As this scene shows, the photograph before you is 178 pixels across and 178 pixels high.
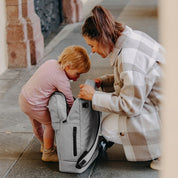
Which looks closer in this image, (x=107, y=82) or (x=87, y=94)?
(x=87, y=94)

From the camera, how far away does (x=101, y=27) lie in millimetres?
2305

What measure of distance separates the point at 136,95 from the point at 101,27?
1.69ft

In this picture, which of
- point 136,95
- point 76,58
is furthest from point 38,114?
point 136,95

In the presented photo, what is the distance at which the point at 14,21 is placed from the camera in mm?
5641

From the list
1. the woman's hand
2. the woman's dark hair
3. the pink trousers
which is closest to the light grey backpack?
the woman's hand

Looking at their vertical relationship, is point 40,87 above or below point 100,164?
above

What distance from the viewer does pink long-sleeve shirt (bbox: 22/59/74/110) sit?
2.50m

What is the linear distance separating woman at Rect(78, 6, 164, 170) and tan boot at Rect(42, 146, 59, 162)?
54 cm

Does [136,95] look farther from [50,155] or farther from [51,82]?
[50,155]

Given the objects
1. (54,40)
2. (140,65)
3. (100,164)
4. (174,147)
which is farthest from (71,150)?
(54,40)

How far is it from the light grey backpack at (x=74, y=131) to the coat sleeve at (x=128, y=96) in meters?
0.14

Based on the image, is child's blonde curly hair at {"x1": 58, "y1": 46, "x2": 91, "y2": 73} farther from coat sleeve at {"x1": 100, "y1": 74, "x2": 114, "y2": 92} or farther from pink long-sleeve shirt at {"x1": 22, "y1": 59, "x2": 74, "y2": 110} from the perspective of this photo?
coat sleeve at {"x1": 100, "y1": 74, "x2": 114, "y2": 92}

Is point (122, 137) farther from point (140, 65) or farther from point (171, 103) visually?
point (171, 103)

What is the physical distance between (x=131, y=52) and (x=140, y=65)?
0.38ft
